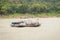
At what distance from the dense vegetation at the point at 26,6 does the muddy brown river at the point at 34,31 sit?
146mm

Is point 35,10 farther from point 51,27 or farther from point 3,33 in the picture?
point 3,33

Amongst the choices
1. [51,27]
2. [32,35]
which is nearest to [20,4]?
[51,27]

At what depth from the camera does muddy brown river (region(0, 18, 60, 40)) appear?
2.28 m

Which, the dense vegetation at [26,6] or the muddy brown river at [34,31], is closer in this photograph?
the muddy brown river at [34,31]

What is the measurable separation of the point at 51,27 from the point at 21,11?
53 centimetres

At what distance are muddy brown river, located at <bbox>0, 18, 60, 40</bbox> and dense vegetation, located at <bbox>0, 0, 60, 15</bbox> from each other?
5.8 inches

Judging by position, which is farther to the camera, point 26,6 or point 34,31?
point 26,6

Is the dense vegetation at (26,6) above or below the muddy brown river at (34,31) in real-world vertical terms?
above

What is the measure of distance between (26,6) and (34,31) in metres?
0.56

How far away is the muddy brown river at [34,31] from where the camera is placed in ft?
7.48

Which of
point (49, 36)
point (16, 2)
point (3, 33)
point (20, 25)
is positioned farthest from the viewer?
point (16, 2)

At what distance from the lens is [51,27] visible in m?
2.86

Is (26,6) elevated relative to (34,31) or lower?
elevated

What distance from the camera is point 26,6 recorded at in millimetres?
3039
